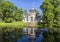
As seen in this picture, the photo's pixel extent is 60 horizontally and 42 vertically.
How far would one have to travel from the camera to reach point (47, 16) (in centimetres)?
4969

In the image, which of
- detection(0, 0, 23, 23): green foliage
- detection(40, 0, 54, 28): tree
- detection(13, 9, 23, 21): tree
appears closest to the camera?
detection(40, 0, 54, 28): tree

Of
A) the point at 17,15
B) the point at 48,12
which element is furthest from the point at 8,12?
the point at 48,12

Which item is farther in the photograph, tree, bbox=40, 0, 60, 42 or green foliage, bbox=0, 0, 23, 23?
green foliage, bbox=0, 0, 23, 23

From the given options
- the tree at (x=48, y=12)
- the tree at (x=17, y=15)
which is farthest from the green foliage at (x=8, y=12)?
the tree at (x=48, y=12)

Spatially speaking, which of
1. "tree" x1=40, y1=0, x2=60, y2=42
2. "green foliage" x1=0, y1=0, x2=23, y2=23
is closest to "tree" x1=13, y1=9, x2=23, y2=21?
"green foliage" x1=0, y1=0, x2=23, y2=23

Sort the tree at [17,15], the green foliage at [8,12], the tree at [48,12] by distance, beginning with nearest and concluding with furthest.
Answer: the tree at [48,12], the green foliage at [8,12], the tree at [17,15]

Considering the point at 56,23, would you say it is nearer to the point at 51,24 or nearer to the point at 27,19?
the point at 51,24

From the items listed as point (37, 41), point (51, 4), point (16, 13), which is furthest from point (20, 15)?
point (37, 41)

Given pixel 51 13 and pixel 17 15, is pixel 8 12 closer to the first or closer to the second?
pixel 17 15

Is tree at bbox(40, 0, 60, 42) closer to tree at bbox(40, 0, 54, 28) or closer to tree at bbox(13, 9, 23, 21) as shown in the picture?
tree at bbox(40, 0, 54, 28)

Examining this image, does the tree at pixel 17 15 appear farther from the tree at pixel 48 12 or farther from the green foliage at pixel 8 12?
the tree at pixel 48 12

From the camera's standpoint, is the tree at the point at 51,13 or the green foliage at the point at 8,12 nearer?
the tree at the point at 51,13

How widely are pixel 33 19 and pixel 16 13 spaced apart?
30.8ft

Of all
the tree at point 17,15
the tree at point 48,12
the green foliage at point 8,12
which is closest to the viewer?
the tree at point 48,12
